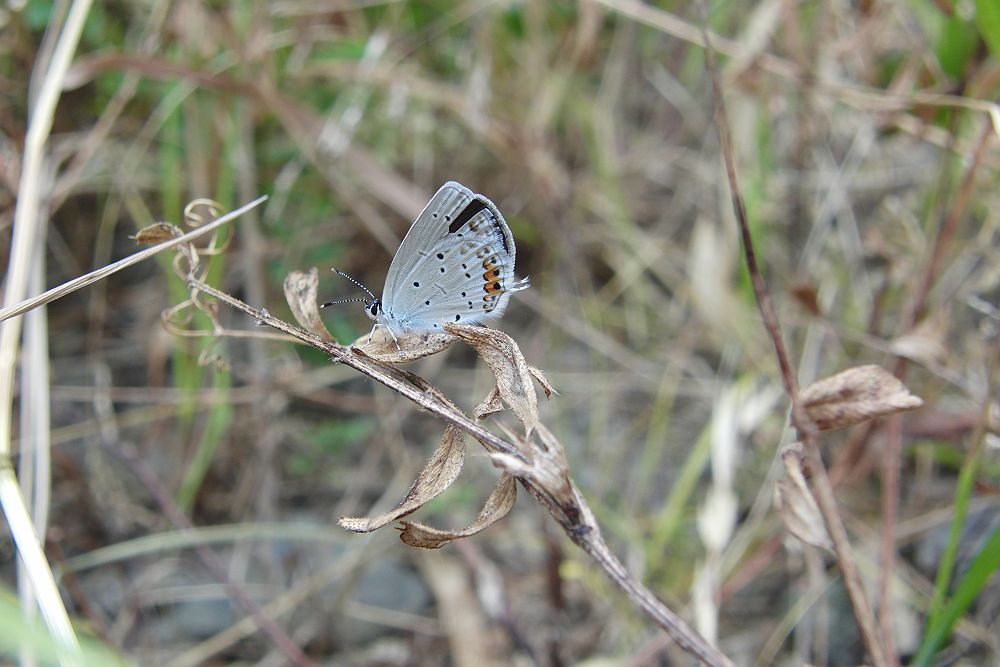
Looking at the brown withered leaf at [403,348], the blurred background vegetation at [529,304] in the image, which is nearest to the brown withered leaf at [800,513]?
the brown withered leaf at [403,348]

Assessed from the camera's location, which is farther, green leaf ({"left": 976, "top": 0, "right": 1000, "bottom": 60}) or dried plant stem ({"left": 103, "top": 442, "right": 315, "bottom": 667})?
dried plant stem ({"left": 103, "top": 442, "right": 315, "bottom": 667})

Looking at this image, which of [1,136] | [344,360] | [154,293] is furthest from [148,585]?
[344,360]

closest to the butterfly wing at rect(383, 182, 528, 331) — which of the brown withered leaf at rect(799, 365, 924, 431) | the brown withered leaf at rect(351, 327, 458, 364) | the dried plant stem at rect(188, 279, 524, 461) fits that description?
the brown withered leaf at rect(351, 327, 458, 364)

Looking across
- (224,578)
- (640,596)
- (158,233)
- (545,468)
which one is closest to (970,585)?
(640,596)

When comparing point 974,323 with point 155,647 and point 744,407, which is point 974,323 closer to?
point 744,407

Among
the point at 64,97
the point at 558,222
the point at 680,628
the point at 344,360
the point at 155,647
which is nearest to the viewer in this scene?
the point at 680,628

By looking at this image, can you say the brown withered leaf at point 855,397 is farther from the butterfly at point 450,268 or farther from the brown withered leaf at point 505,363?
the butterfly at point 450,268

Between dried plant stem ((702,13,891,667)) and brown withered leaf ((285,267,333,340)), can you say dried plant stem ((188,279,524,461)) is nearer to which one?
brown withered leaf ((285,267,333,340))
